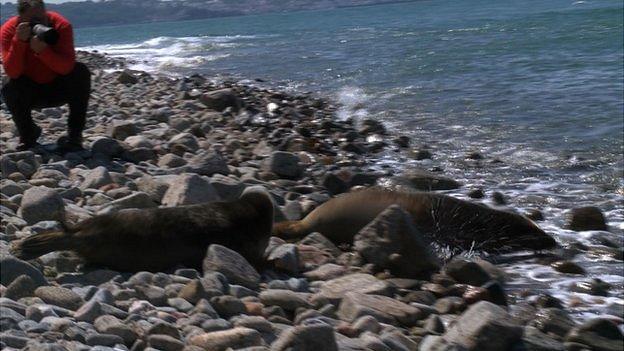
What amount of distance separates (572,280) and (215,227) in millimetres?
2416

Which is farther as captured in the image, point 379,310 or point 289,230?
point 289,230

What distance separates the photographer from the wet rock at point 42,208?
589 cm

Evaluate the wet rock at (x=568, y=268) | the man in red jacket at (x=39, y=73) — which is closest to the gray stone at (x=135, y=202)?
the man in red jacket at (x=39, y=73)

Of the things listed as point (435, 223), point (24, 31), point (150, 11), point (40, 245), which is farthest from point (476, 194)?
point (150, 11)

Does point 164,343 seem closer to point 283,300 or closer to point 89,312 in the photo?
point 89,312

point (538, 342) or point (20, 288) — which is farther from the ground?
point (20, 288)

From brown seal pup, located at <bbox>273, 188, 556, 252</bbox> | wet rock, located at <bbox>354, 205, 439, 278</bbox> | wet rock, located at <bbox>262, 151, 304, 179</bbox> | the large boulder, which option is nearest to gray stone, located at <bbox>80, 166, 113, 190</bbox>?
brown seal pup, located at <bbox>273, 188, 556, 252</bbox>

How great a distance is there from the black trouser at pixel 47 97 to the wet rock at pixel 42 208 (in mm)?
2811

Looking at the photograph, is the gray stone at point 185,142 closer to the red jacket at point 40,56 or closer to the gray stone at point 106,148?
the gray stone at point 106,148

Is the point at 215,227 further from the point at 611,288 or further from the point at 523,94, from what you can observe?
the point at 523,94

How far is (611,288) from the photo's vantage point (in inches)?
230

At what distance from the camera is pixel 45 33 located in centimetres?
820

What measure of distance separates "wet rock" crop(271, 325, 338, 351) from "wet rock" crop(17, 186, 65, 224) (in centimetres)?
260

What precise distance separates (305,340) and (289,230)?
2724 millimetres
